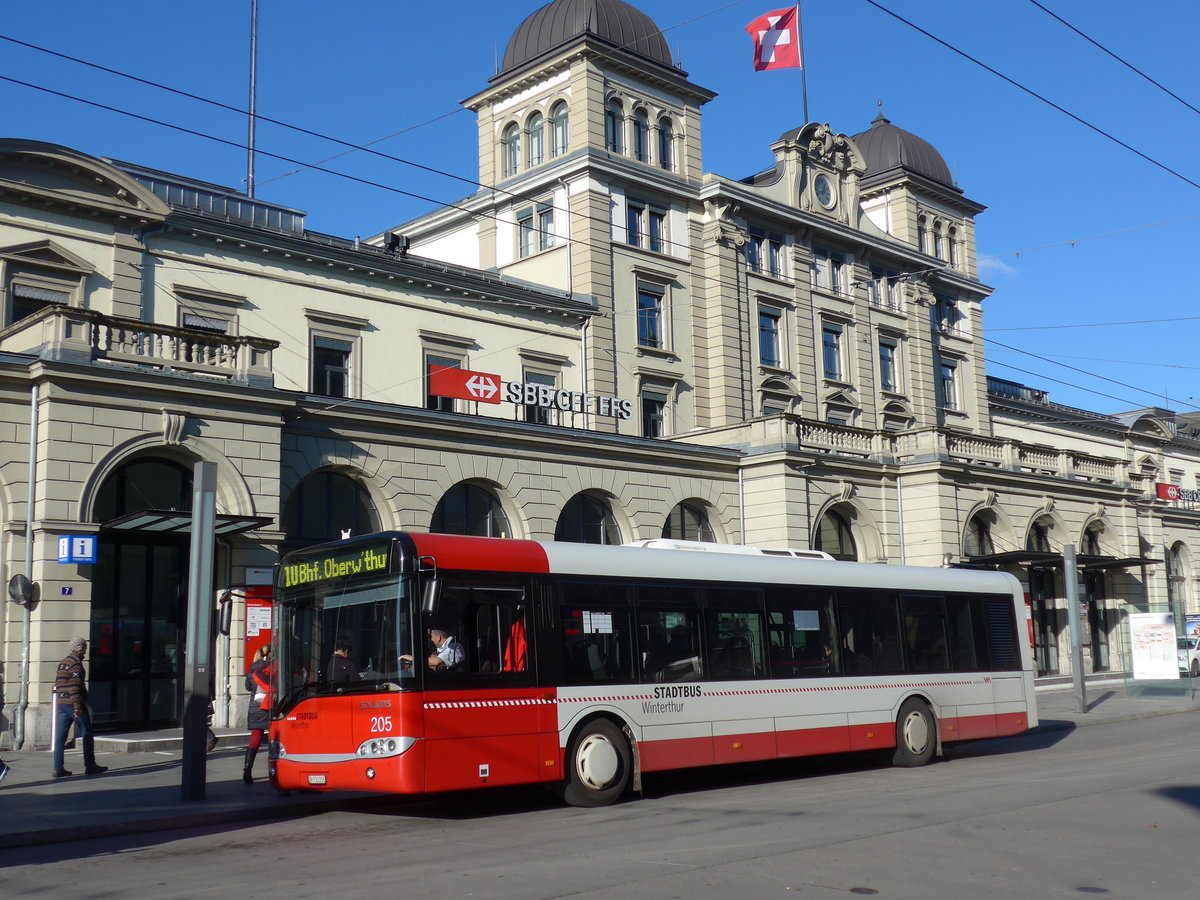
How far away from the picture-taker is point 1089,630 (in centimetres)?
4838

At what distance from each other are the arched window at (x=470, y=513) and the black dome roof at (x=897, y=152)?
96.4 ft

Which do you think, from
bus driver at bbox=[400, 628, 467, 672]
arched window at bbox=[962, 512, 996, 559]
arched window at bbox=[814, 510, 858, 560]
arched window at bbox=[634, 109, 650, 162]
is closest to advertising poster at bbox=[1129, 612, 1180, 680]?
arched window at bbox=[962, 512, 996, 559]

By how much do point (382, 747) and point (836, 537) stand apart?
1065 inches

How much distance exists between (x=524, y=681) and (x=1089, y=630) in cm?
3969

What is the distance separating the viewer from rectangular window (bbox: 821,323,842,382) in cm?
4538

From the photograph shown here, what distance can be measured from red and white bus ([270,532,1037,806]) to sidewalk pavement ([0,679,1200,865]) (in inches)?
34.6

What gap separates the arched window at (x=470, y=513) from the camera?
2972 cm

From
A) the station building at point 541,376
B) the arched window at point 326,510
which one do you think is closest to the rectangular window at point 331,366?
the station building at point 541,376

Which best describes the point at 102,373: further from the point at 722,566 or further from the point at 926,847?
the point at 926,847

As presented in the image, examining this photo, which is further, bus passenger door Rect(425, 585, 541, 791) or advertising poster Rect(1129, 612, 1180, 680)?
advertising poster Rect(1129, 612, 1180, 680)

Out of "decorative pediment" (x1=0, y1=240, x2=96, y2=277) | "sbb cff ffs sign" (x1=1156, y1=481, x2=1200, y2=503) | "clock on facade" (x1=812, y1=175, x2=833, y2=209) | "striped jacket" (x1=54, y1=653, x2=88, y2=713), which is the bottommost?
"striped jacket" (x1=54, y1=653, x2=88, y2=713)

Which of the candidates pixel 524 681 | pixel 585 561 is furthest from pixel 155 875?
pixel 585 561

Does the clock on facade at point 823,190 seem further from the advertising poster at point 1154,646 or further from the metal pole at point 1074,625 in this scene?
the metal pole at point 1074,625

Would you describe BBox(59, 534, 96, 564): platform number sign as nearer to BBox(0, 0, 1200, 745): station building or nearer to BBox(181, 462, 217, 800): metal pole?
BBox(0, 0, 1200, 745): station building
